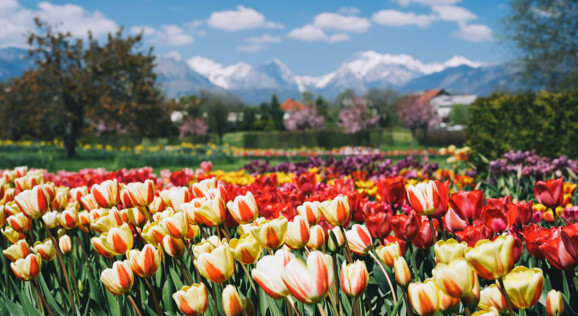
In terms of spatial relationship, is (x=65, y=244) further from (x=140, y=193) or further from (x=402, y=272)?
(x=402, y=272)

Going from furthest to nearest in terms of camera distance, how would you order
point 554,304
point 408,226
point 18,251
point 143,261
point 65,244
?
point 65,244 < point 18,251 < point 408,226 < point 143,261 < point 554,304

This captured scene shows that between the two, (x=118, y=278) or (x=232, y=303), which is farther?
(x=118, y=278)

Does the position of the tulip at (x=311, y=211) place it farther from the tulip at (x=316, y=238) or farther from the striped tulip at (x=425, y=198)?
the striped tulip at (x=425, y=198)

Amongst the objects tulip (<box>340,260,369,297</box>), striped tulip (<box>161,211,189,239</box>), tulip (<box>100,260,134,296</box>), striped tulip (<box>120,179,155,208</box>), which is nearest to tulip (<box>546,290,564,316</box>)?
tulip (<box>340,260,369,297</box>)

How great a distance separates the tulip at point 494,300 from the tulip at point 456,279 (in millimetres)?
163

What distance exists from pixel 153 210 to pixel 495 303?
138 centimetres

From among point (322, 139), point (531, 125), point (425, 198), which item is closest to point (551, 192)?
point (425, 198)

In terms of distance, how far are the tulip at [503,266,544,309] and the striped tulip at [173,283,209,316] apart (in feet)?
2.35

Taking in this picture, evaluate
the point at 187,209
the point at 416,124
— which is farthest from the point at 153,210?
the point at 416,124

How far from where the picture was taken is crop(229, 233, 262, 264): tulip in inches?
45.0

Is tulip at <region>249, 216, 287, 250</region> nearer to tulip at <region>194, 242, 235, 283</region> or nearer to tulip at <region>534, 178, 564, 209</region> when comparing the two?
tulip at <region>194, 242, 235, 283</region>

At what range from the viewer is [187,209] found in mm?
1395

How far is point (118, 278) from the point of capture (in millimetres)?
1208

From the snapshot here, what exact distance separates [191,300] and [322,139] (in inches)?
1143
